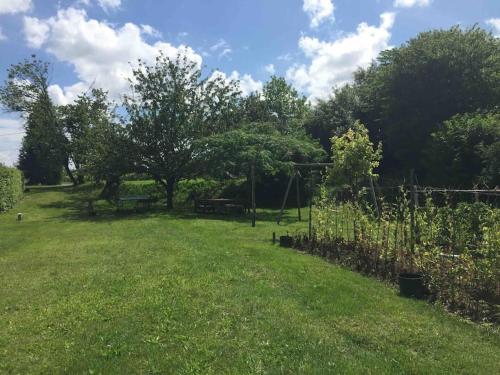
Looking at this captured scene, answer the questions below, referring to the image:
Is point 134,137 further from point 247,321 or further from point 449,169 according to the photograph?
point 247,321

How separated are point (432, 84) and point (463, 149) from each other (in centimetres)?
749

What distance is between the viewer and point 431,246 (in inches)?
278

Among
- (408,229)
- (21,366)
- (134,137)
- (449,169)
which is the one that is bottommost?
(21,366)

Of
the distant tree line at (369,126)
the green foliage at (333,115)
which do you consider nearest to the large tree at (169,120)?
the distant tree line at (369,126)

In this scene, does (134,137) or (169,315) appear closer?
(169,315)

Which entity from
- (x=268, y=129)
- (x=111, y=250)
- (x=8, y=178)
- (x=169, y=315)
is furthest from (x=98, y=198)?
(x=169, y=315)

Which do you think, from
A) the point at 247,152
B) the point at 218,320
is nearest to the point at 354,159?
the point at 218,320

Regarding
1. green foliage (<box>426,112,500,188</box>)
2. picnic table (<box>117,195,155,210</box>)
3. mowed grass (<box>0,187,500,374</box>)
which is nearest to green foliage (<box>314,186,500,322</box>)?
mowed grass (<box>0,187,500,374</box>)

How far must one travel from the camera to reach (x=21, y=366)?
4.26 m

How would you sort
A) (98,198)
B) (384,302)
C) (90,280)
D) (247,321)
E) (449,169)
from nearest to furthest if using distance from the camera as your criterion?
(247,321) < (384,302) < (90,280) < (449,169) < (98,198)

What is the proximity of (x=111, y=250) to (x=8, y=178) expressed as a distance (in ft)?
49.2

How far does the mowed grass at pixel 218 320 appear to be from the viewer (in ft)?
14.0

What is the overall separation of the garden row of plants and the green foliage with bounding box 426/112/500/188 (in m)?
10.0

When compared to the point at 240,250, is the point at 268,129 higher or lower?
higher
